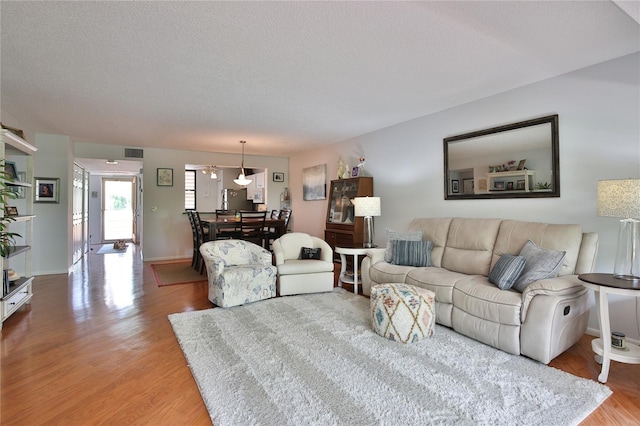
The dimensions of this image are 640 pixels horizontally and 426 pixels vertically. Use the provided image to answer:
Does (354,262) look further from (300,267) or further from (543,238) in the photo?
(543,238)

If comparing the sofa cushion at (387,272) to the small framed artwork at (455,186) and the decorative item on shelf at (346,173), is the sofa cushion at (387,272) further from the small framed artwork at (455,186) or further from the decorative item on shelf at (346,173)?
the decorative item on shelf at (346,173)

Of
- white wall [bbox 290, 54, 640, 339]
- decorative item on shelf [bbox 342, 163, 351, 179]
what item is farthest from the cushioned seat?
decorative item on shelf [bbox 342, 163, 351, 179]

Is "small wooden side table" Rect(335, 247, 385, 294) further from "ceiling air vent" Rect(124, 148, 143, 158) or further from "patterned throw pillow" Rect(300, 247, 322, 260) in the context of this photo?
"ceiling air vent" Rect(124, 148, 143, 158)

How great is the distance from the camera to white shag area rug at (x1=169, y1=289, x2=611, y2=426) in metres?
1.80

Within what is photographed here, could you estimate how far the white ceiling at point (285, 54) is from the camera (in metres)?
2.13

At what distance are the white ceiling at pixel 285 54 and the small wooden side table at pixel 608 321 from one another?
165 centimetres

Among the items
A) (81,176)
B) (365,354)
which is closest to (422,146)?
(365,354)

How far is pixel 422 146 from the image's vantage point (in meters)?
4.72

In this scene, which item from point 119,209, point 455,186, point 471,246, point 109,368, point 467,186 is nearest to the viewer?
point 109,368

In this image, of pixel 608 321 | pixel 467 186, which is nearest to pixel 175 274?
pixel 467 186

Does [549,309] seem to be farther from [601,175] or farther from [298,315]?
[298,315]

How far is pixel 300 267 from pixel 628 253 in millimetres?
3069

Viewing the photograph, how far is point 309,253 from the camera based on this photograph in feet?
14.6

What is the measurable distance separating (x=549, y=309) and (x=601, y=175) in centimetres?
149
